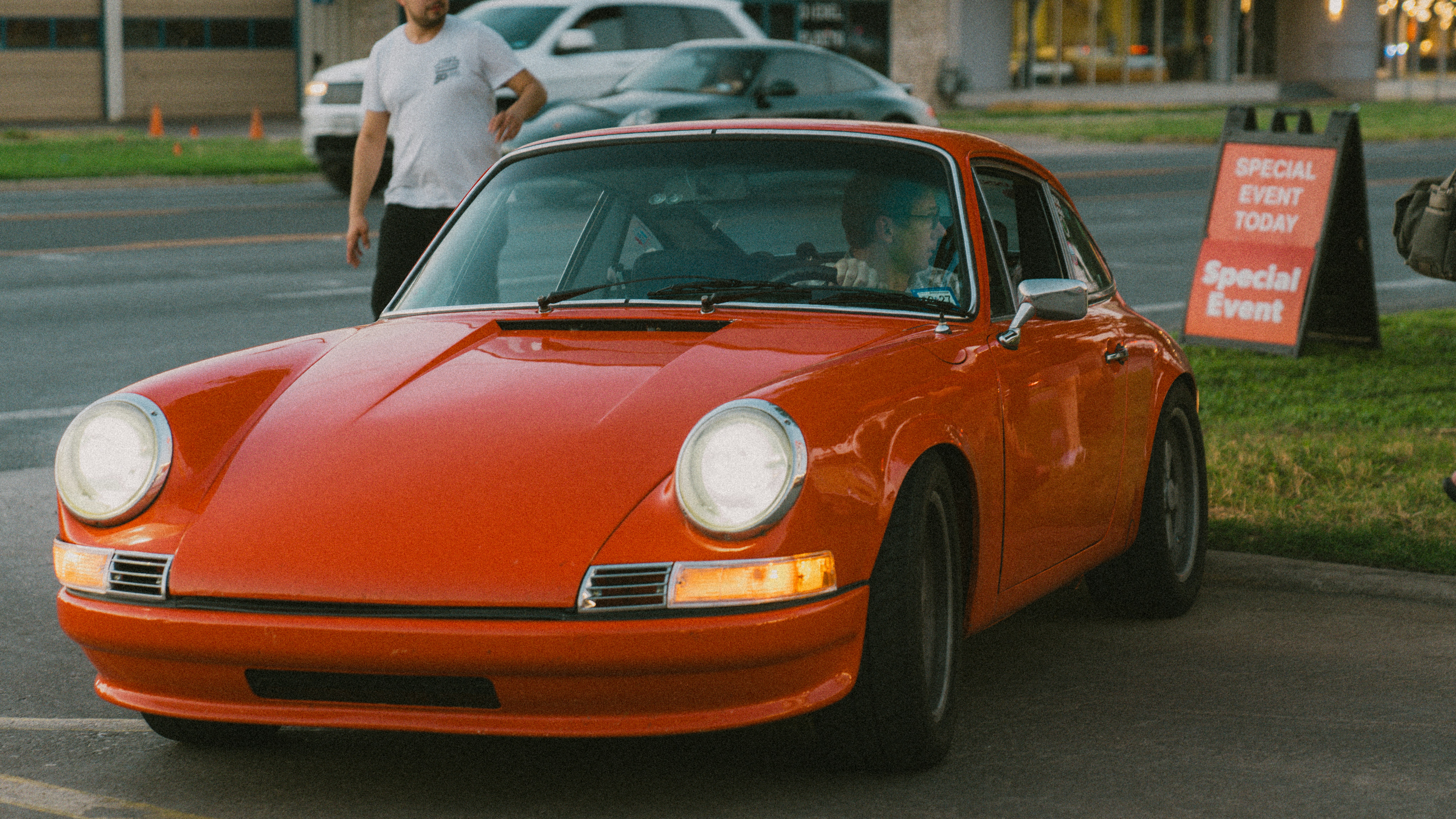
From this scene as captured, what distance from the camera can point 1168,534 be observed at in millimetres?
5488

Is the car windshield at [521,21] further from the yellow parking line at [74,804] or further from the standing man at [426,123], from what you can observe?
the yellow parking line at [74,804]

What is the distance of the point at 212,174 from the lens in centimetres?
2331

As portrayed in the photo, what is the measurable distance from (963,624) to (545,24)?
55.5 feet

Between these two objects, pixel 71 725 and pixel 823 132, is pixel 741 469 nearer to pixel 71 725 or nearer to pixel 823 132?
pixel 823 132

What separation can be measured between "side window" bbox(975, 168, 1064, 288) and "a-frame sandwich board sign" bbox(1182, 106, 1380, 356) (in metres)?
5.24

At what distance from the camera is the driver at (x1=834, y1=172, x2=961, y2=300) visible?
15.6 ft

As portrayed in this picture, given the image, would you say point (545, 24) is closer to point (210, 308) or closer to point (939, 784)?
point (210, 308)

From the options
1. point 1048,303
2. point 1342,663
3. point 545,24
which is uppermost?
point 545,24

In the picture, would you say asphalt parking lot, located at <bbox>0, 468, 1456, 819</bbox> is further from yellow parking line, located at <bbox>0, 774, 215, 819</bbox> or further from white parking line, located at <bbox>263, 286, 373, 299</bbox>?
white parking line, located at <bbox>263, 286, 373, 299</bbox>

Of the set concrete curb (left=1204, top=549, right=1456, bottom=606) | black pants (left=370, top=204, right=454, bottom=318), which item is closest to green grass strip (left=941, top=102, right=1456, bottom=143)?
black pants (left=370, top=204, right=454, bottom=318)

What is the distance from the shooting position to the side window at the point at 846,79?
1911 cm

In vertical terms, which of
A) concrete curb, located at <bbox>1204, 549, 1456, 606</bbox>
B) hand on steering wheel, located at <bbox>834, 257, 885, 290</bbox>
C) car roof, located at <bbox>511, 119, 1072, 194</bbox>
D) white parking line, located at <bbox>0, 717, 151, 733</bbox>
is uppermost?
car roof, located at <bbox>511, 119, 1072, 194</bbox>

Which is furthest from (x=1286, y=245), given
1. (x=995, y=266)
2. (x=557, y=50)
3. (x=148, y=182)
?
(x=148, y=182)

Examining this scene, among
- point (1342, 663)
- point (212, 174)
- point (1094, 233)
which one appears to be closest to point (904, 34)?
point (212, 174)
